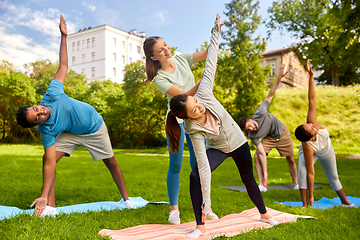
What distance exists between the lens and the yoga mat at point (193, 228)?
117 inches

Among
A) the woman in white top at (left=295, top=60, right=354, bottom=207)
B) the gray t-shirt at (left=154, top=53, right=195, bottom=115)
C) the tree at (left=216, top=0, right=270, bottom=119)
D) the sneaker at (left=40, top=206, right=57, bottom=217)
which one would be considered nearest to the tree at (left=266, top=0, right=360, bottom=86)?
the tree at (left=216, top=0, right=270, bottom=119)

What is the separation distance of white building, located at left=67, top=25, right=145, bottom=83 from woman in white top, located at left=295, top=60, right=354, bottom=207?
42167mm

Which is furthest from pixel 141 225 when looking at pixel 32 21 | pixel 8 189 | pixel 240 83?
pixel 32 21

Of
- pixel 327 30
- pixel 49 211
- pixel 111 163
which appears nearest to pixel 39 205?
pixel 49 211

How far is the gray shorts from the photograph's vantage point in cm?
396

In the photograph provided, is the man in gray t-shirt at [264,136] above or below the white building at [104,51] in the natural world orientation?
below

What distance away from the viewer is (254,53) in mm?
17141

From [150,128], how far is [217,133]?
15.7 meters

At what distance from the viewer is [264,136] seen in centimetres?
638

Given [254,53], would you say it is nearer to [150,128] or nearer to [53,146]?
[150,128]

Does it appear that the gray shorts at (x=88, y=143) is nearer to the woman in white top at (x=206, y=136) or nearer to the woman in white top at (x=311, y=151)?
the woman in white top at (x=206, y=136)

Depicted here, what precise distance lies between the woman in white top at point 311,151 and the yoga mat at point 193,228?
90 centimetres

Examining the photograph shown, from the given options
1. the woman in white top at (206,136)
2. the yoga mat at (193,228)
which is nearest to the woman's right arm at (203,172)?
the woman in white top at (206,136)

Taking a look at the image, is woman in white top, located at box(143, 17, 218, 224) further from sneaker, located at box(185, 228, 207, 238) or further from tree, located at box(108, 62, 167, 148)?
tree, located at box(108, 62, 167, 148)
